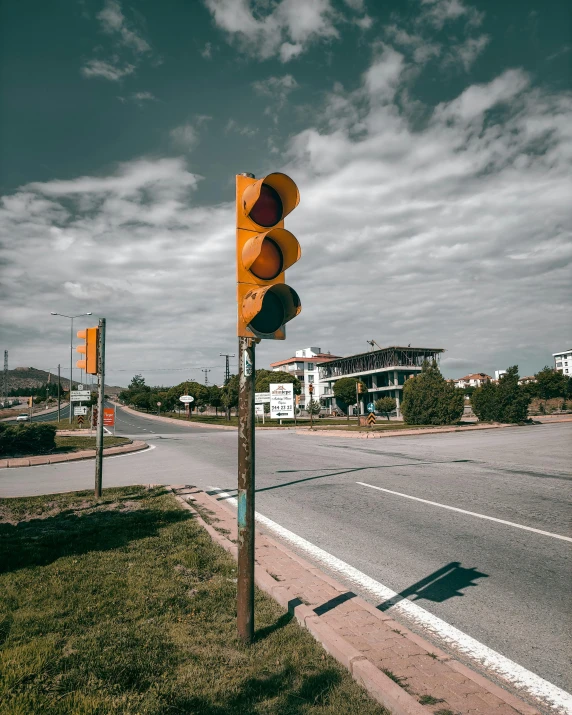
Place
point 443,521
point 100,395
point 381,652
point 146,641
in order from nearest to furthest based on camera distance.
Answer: point 381,652
point 146,641
point 443,521
point 100,395

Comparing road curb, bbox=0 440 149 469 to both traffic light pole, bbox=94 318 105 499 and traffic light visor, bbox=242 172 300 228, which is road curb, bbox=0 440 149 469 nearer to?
traffic light pole, bbox=94 318 105 499

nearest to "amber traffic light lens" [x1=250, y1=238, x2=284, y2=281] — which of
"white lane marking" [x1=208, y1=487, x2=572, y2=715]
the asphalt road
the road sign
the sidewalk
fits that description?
the sidewalk

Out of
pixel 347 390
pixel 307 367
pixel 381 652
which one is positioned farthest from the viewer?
pixel 307 367

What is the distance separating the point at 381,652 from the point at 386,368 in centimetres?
7717

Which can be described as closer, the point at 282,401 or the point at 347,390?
the point at 282,401

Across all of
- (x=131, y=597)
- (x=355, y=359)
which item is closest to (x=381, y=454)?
(x=131, y=597)

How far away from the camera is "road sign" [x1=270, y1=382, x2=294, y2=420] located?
4594 centimetres

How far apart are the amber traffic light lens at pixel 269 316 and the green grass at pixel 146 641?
2348mm

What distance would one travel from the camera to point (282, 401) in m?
46.3

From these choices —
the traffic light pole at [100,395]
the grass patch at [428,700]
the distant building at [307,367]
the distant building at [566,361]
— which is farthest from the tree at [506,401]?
the distant building at [566,361]

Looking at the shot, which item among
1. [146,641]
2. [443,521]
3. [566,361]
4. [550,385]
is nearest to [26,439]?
[443,521]

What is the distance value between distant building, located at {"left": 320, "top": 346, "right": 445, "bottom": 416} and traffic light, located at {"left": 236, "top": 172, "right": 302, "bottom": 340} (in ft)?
232

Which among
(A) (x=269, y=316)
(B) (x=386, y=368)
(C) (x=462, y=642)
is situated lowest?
(C) (x=462, y=642)

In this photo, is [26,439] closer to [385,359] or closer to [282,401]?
[282,401]
